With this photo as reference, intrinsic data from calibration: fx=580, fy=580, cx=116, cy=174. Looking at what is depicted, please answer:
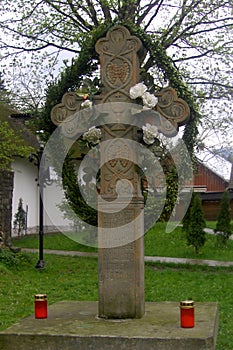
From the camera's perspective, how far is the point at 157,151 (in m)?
6.62

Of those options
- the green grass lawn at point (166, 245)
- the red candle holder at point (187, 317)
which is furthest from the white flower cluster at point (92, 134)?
the green grass lawn at point (166, 245)

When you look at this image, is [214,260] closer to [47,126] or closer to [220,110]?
[220,110]

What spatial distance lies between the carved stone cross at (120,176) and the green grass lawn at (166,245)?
960 cm

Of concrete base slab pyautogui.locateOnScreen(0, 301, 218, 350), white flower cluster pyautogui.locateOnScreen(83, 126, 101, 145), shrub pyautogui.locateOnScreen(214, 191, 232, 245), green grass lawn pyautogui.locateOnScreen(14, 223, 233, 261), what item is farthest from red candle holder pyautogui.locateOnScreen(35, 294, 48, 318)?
shrub pyautogui.locateOnScreen(214, 191, 232, 245)

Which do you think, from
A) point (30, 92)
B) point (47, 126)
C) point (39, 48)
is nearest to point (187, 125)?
point (47, 126)

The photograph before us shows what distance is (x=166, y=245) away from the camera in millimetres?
17625

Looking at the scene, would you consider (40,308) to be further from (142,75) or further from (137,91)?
(142,75)

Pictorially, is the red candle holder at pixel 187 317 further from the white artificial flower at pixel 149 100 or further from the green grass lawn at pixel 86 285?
the white artificial flower at pixel 149 100

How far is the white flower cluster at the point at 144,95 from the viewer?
20.5 feet

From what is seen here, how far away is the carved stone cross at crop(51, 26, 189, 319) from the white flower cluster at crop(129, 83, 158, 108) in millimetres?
131

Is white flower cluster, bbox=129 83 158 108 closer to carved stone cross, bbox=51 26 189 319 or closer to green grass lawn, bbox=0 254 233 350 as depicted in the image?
carved stone cross, bbox=51 26 189 319

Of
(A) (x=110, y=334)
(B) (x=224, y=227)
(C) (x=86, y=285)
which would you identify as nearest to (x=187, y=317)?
(A) (x=110, y=334)

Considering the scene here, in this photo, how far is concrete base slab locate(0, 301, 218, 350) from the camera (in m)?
5.14

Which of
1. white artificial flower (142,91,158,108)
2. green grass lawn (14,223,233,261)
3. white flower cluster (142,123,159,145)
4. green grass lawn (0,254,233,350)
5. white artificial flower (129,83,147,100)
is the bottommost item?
green grass lawn (0,254,233,350)
